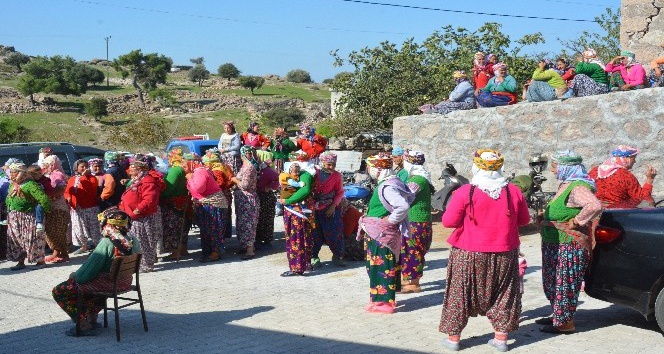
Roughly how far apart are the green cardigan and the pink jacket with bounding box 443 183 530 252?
6.89 metres

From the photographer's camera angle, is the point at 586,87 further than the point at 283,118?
No

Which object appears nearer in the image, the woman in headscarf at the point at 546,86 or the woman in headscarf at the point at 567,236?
the woman in headscarf at the point at 567,236

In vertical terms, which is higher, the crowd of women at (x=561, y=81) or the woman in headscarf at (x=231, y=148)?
the crowd of women at (x=561, y=81)

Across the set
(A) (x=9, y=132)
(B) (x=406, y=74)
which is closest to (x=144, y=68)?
(A) (x=9, y=132)

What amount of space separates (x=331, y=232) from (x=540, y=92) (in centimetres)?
471

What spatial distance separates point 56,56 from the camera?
75.4 m

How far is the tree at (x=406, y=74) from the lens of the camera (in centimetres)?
2458

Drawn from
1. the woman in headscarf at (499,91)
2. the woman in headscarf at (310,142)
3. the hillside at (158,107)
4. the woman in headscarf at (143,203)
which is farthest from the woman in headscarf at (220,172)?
the hillside at (158,107)

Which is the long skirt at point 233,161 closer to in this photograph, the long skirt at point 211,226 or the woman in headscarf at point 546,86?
the long skirt at point 211,226

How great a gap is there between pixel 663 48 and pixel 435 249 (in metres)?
5.95

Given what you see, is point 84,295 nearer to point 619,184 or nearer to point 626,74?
point 619,184

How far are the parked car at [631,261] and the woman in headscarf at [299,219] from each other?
13.6 ft

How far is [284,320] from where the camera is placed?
314 inches

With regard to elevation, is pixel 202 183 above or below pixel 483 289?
above
